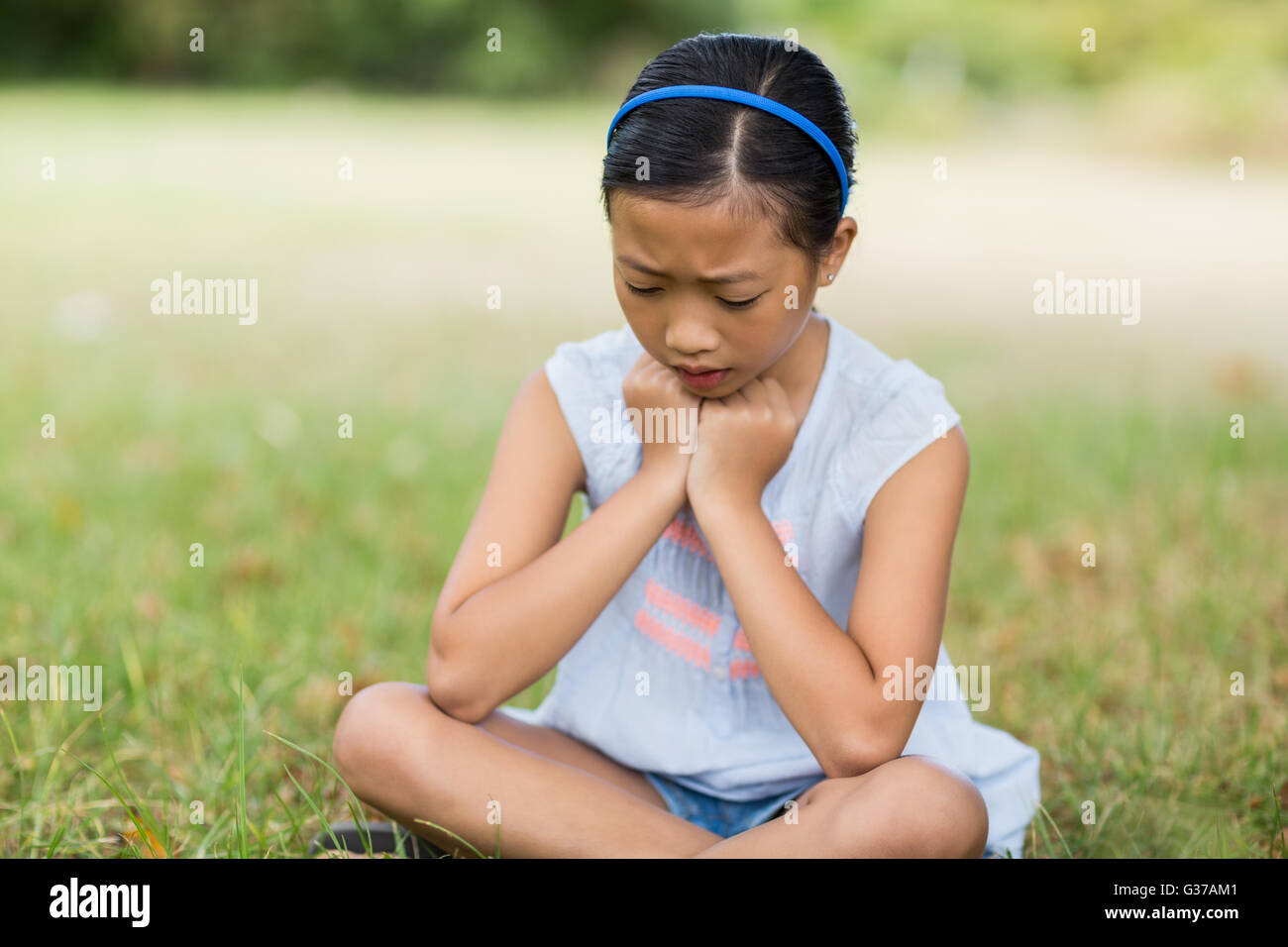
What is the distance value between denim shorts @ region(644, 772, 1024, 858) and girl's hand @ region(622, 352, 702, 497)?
512 mm

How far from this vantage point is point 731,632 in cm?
201

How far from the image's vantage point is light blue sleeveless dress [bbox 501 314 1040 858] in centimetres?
196

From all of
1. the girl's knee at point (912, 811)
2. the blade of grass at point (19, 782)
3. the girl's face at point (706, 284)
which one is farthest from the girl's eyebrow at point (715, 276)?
the blade of grass at point (19, 782)

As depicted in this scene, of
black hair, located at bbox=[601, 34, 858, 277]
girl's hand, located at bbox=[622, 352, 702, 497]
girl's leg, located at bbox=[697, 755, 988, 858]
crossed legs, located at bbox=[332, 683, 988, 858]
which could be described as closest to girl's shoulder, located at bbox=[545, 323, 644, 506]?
girl's hand, located at bbox=[622, 352, 702, 497]

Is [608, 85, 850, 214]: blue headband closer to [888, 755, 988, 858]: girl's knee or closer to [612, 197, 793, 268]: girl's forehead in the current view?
[612, 197, 793, 268]: girl's forehead

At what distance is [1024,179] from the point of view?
13.2m

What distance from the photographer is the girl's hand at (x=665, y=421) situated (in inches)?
72.4

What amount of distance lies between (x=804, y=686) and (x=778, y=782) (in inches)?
14.0

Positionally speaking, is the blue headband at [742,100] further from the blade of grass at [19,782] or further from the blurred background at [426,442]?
the blade of grass at [19,782]

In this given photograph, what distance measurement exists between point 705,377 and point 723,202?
26cm

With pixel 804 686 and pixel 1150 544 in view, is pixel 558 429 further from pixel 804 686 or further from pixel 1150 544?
pixel 1150 544

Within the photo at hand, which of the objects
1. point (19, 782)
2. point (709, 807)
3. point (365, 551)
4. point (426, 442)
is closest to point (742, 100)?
point (709, 807)

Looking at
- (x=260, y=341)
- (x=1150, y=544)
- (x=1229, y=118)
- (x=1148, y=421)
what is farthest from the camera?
(x=1229, y=118)
